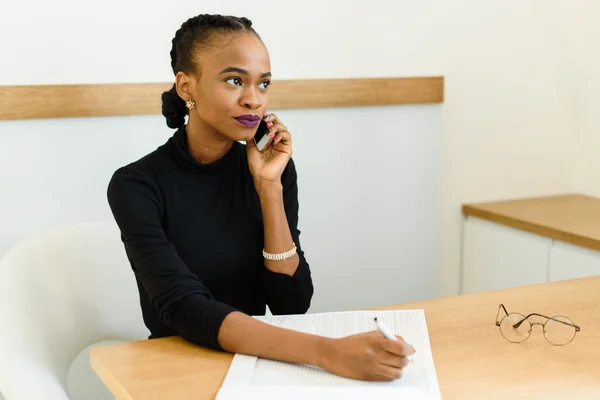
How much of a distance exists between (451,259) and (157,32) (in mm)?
1308

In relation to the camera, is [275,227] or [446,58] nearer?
[275,227]

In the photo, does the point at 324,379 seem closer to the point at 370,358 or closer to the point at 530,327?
the point at 370,358

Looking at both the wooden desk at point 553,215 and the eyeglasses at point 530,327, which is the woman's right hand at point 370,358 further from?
the wooden desk at point 553,215

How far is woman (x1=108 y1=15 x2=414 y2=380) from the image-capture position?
1.21 metres

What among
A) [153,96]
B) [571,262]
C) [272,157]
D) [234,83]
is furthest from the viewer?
[571,262]

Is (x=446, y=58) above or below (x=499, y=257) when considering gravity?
above

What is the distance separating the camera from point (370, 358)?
3.00 ft

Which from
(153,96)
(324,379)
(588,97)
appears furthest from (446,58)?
(324,379)

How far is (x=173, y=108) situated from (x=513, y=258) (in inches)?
51.9

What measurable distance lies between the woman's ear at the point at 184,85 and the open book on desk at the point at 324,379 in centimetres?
51

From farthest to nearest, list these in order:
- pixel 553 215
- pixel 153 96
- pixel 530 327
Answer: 1. pixel 553 215
2. pixel 153 96
3. pixel 530 327

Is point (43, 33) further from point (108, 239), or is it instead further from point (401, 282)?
point (401, 282)

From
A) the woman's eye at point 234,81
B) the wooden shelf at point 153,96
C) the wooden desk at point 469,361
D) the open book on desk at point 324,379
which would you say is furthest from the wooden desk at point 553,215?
the woman's eye at point 234,81

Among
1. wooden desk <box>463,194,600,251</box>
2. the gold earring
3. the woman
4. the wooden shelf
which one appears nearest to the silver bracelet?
the woman
